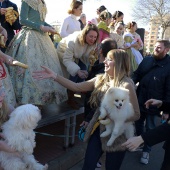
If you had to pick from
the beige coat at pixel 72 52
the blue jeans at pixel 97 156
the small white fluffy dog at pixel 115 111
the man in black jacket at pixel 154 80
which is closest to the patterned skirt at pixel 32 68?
the beige coat at pixel 72 52

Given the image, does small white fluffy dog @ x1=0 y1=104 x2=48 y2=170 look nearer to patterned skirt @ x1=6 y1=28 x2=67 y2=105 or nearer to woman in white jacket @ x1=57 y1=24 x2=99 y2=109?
patterned skirt @ x1=6 y1=28 x2=67 y2=105

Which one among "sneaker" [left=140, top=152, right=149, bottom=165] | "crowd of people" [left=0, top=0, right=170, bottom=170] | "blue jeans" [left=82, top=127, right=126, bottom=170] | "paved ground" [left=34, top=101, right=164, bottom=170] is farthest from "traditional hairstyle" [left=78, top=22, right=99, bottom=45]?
"sneaker" [left=140, top=152, right=149, bottom=165]

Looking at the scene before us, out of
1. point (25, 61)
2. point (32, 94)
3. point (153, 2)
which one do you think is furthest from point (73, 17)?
point (153, 2)

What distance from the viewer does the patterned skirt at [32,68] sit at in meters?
3.28

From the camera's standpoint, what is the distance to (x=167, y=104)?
9.28 feet

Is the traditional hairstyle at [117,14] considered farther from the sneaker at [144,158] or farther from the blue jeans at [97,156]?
the blue jeans at [97,156]

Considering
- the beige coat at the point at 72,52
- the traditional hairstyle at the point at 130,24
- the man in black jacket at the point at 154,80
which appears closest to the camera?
the beige coat at the point at 72,52

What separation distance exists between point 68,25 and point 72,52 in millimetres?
1059

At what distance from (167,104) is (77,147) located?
6.29 ft

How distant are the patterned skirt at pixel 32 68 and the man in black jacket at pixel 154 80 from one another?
4.96ft

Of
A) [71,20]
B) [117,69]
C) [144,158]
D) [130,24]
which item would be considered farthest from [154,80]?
[130,24]

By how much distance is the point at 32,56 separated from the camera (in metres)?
3.39

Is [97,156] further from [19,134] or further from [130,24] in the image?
[130,24]

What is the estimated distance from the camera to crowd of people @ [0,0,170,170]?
8.35 feet
